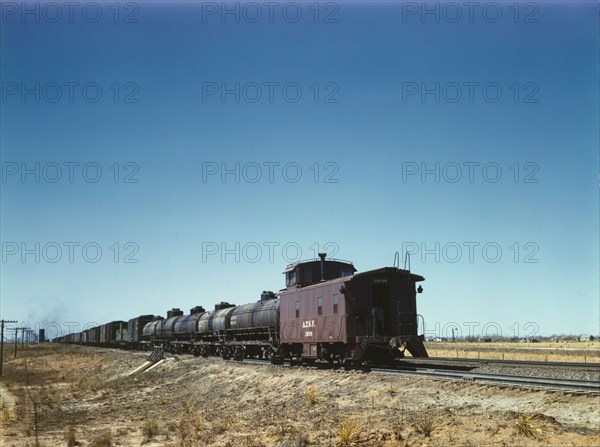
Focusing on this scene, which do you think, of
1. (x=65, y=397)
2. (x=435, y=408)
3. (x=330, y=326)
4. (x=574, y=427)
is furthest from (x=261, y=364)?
(x=574, y=427)

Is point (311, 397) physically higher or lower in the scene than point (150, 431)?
higher

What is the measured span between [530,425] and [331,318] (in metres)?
12.2

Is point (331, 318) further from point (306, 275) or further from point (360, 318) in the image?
point (306, 275)

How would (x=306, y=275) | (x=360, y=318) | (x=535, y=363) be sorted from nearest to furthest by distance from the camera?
(x=360, y=318), (x=535, y=363), (x=306, y=275)

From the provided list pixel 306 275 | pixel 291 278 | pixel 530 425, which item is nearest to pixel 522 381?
pixel 530 425

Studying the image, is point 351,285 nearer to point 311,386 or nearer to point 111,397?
point 311,386

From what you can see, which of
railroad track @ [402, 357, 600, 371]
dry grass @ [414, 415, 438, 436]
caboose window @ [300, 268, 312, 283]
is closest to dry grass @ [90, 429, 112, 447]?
dry grass @ [414, 415, 438, 436]

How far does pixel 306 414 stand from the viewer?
53.4 ft

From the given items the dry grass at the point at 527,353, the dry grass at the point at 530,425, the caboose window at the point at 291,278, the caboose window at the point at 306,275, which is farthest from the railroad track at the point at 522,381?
the dry grass at the point at 527,353

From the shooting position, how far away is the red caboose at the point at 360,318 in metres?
21.5

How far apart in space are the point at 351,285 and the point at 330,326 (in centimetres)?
208

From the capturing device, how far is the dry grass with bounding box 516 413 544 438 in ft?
35.0

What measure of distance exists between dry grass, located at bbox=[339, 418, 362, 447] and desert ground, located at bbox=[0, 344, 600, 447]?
0.07ft

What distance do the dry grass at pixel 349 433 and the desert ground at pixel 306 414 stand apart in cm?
2
